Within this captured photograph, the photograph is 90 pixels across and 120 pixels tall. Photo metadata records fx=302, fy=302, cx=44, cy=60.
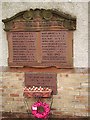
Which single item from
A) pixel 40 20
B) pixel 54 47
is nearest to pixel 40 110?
pixel 54 47

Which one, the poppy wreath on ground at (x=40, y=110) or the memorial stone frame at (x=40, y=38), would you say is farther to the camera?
the memorial stone frame at (x=40, y=38)

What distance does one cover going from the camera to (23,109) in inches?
258

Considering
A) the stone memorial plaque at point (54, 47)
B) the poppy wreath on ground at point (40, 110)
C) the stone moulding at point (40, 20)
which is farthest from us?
the stone memorial plaque at point (54, 47)

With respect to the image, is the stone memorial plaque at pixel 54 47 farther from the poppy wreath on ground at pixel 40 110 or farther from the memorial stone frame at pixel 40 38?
the poppy wreath on ground at pixel 40 110

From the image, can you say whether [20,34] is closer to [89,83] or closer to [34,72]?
[34,72]

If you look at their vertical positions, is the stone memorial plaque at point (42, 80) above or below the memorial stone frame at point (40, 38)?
below

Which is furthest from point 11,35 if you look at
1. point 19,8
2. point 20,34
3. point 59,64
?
point 59,64

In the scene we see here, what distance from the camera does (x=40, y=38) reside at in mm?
6402

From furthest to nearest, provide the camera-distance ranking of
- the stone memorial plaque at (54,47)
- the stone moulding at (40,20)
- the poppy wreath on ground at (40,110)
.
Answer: the stone memorial plaque at (54,47)
the stone moulding at (40,20)
the poppy wreath on ground at (40,110)

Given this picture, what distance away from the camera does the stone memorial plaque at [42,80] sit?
6.39 meters

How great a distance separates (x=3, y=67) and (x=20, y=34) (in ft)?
2.68

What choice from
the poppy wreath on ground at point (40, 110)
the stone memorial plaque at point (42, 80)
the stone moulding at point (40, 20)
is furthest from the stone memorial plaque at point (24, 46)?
the poppy wreath on ground at point (40, 110)

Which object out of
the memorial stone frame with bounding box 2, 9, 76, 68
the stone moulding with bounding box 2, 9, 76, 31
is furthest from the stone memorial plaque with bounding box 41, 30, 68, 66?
the stone moulding with bounding box 2, 9, 76, 31

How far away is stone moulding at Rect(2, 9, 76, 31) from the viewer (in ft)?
20.4
